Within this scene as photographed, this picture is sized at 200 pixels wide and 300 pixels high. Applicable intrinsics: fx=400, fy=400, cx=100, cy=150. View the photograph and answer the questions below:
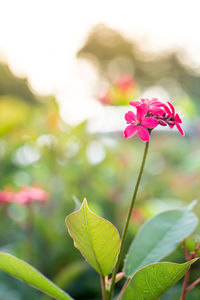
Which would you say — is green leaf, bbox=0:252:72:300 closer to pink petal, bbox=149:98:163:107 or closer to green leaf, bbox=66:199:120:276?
green leaf, bbox=66:199:120:276

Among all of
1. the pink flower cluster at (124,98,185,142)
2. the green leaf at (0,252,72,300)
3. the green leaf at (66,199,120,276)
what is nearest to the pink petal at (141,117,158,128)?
the pink flower cluster at (124,98,185,142)

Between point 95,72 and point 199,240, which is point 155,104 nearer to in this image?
point 199,240

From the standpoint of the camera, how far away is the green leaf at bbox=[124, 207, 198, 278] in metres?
0.71

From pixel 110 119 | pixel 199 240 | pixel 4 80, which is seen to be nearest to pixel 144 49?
pixel 4 80

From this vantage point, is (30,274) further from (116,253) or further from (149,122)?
(149,122)

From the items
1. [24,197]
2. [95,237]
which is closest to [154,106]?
[95,237]

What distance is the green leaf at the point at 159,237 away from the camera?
713 mm

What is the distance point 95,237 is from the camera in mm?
595

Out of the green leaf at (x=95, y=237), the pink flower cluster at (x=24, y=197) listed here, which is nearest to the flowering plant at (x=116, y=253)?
the green leaf at (x=95, y=237)

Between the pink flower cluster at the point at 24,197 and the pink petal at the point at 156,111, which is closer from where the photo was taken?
the pink petal at the point at 156,111

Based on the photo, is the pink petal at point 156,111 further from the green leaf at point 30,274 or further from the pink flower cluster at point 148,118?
the green leaf at point 30,274

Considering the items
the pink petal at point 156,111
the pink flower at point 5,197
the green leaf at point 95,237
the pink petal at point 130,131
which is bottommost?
the pink flower at point 5,197

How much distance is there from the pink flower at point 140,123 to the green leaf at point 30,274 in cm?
25

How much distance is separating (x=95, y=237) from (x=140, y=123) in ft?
0.61
